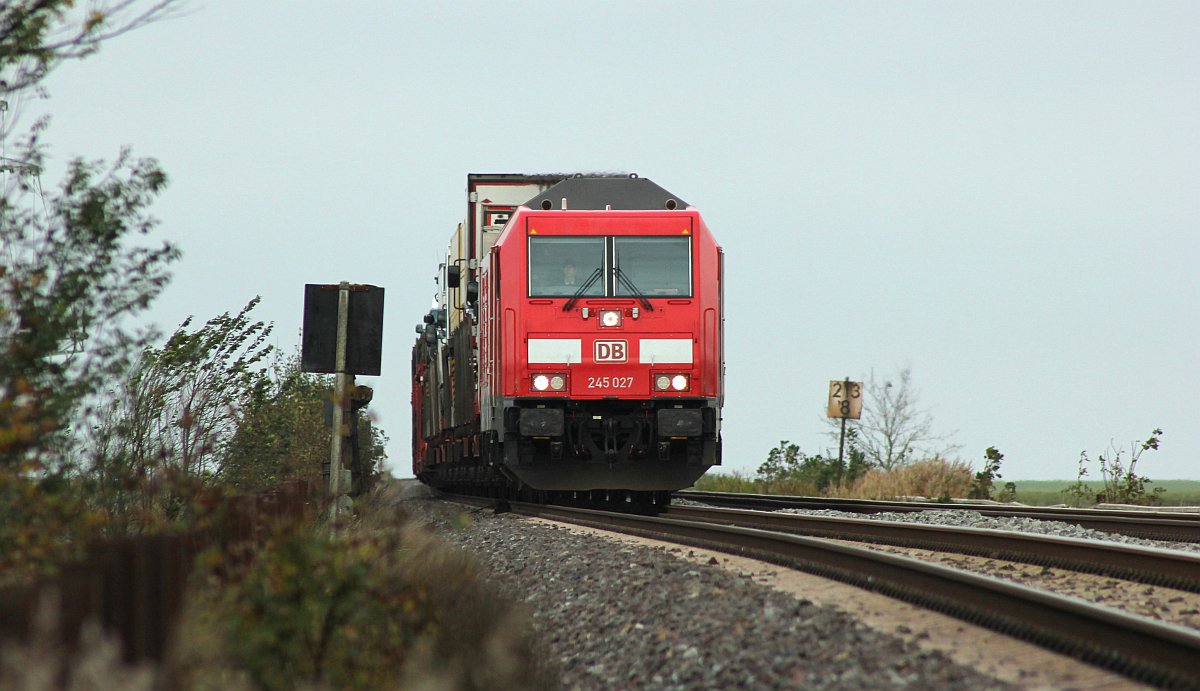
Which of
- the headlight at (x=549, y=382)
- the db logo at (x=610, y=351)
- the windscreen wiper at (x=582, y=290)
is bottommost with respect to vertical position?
the headlight at (x=549, y=382)

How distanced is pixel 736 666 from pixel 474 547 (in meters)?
7.66

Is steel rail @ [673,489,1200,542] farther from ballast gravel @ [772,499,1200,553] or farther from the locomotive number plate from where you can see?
the locomotive number plate

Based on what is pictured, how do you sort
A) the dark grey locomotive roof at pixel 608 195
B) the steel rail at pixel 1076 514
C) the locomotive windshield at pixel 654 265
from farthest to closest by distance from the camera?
the dark grey locomotive roof at pixel 608 195
the locomotive windshield at pixel 654 265
the steel rail at pixel 1076 514

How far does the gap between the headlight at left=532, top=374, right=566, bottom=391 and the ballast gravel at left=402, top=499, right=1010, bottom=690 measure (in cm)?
518

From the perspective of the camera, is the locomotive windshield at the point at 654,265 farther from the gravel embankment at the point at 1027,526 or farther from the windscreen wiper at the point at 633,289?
the gravel embankment at the point at 1027,526

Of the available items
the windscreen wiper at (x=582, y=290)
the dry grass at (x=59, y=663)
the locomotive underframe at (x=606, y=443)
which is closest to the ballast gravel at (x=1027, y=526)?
the locomotive underframe at (x=606, y=443)

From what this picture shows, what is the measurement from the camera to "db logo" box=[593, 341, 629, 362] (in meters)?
15.8

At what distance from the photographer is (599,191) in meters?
16.7

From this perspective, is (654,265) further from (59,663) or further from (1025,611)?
(59,663)

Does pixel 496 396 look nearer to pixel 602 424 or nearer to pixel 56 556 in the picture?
pixel 602 424

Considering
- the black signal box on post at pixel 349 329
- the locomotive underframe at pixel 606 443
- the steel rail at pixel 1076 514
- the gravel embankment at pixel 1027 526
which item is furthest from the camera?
the locomotive underframe at pixel 606 443

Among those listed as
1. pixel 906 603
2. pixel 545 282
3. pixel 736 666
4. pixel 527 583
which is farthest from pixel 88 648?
pixel 545 282

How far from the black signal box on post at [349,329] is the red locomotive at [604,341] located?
87.6 inches

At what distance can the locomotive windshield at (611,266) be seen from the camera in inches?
627
